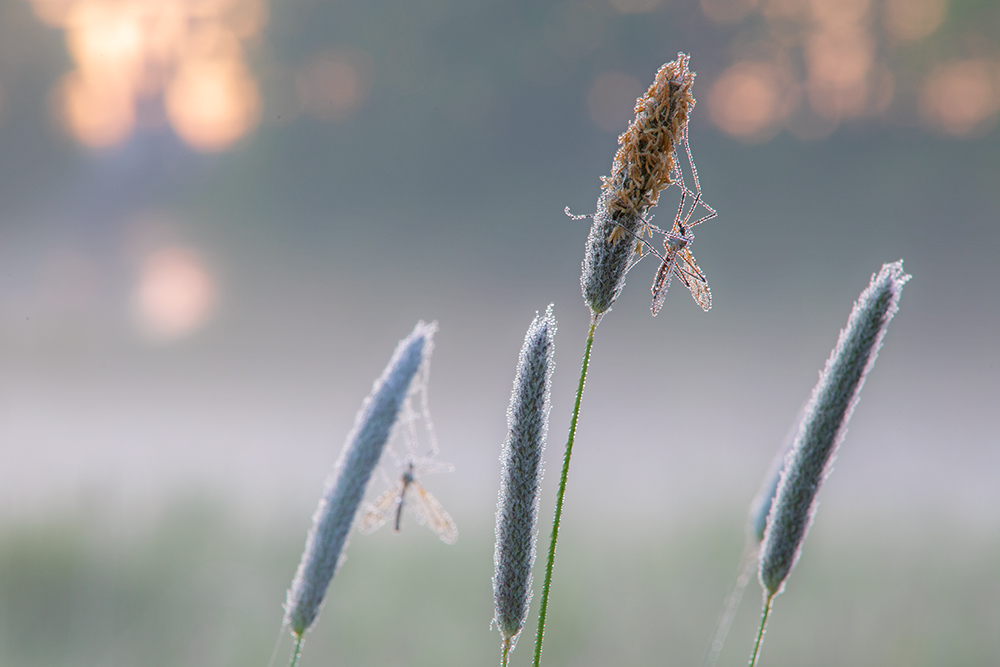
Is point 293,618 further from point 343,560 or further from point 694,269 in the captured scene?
point 694,269

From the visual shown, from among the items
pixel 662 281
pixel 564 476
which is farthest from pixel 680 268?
pixel 564 476

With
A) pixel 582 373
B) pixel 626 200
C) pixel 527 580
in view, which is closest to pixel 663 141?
pixel 626 200

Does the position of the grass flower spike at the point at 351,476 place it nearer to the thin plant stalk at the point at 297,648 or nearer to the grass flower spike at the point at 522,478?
the thin plant stalk at the point at 297,648

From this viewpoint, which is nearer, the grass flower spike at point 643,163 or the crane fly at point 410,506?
the grass flower spike at point 643,163

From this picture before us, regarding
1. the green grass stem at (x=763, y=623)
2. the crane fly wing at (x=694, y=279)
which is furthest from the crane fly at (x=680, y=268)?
the green grass stem at (x=763, y=623)

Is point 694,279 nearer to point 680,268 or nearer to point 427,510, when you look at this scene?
point 680,268

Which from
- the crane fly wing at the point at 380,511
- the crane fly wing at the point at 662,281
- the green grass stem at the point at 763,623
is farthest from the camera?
the crane fly wing at the point at 380,511
